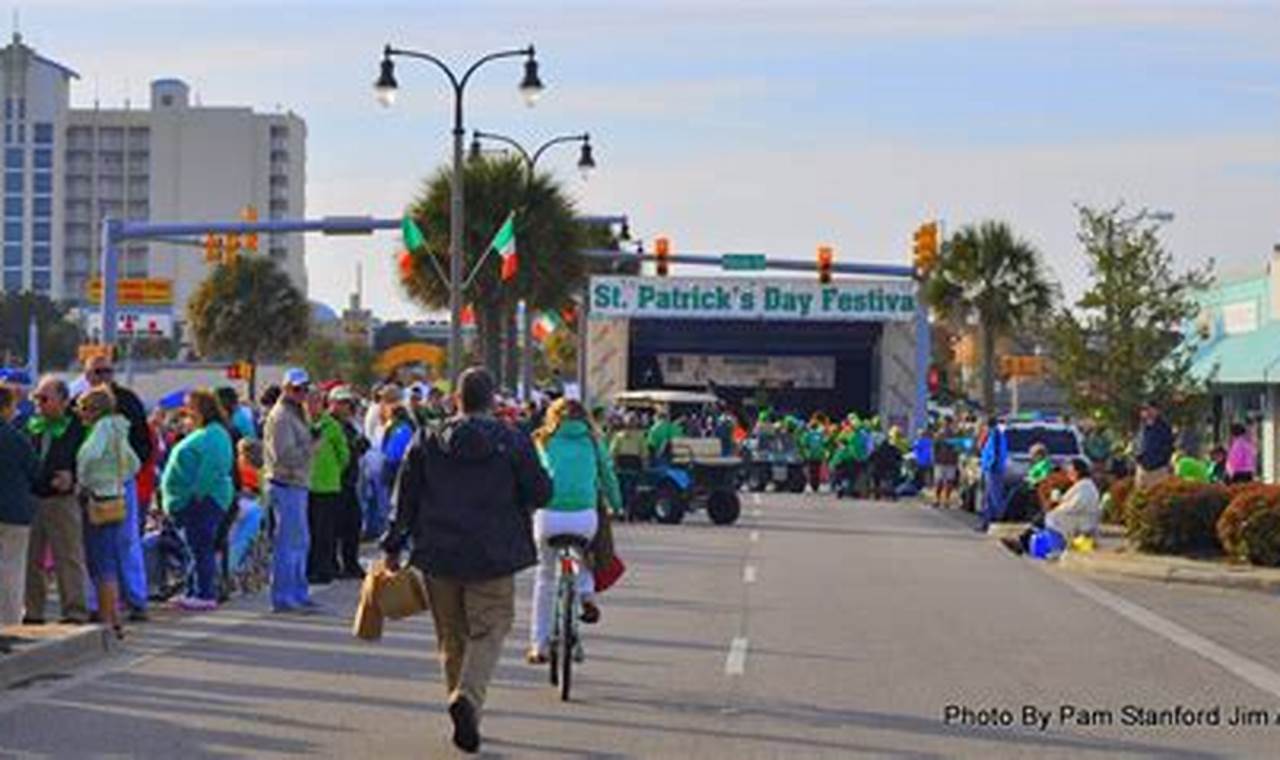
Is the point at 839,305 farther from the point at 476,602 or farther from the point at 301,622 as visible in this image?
the point at 476,602

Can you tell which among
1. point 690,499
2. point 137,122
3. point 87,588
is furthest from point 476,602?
point 137,122

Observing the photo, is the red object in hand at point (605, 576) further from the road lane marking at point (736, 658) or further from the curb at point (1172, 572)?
the curb at point (1172, 572)

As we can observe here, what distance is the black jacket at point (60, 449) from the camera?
1554 cm

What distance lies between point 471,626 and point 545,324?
5853cm

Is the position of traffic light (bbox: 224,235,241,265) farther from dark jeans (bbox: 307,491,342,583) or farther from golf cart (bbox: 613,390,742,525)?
dark jeans (bbox: 307,491,342,583)

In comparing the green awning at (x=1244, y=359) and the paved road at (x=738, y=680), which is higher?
the green awning at (x=1244, y=359)

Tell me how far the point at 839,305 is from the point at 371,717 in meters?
44.0

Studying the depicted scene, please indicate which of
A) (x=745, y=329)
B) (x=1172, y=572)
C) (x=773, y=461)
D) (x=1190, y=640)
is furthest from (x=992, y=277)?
(x=1190, y=640)

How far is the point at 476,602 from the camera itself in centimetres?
1127

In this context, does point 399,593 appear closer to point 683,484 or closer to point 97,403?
point 97,403

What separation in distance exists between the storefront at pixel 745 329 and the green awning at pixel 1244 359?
27.3ft

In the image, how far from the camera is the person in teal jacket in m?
17.8

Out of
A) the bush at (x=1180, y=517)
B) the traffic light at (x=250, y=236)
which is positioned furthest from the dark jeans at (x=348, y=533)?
the traffic light at (x=250, y=236)

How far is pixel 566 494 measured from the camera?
13703 millimetres
